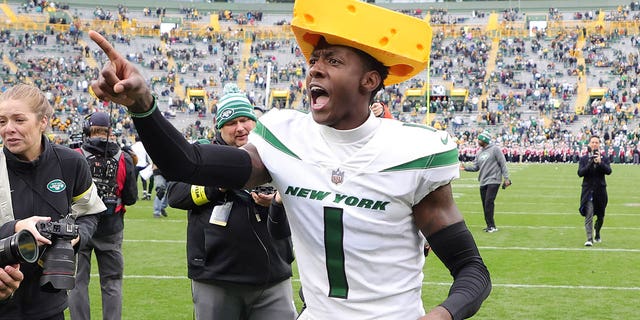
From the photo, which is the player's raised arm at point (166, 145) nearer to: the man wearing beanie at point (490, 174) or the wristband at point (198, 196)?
the wristband at point (198, 196)

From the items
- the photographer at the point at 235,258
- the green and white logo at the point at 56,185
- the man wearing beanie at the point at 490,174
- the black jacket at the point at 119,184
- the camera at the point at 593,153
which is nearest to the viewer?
the green and white logo at the point at 56,185

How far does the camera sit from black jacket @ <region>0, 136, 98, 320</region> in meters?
3.75

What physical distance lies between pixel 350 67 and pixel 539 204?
18032 mm

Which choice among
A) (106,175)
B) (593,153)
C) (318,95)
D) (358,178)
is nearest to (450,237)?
(358,178)

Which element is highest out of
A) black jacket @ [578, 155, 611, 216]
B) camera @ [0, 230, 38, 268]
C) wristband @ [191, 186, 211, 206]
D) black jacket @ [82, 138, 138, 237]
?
camera @ [0, 230, 38, 268]

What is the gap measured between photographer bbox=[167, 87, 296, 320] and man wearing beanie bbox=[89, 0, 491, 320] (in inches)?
69.5

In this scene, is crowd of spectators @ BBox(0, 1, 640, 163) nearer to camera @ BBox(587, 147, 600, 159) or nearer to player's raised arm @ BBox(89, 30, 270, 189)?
camera @ BBox(587, 147, 600, 159)

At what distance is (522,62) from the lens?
56.4 metres

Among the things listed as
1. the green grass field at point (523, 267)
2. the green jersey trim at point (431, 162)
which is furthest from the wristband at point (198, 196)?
the green grass field at point (523, 267)

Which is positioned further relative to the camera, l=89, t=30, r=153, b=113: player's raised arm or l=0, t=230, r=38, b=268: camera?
l=0, t=230, r=38, b=268: camera

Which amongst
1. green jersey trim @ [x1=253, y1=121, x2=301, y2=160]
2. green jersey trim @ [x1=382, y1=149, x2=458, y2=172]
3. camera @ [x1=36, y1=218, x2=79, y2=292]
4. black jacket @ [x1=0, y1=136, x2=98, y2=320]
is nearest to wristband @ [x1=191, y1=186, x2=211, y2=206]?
black jacket @ [x1=0, y1=136, x2=98, y2=320]

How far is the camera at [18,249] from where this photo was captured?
3260mm

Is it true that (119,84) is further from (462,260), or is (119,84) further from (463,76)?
(463,76)

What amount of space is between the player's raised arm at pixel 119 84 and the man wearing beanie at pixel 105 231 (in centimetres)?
442
